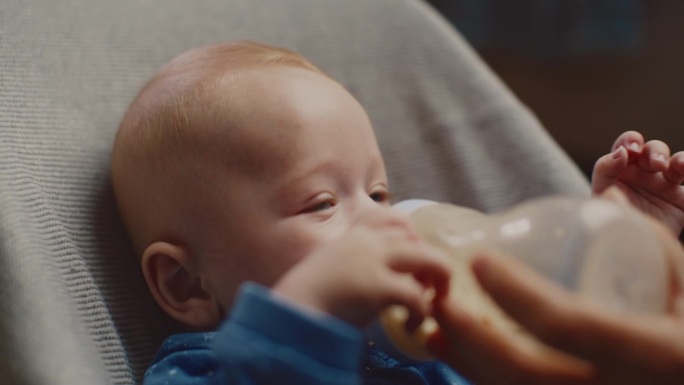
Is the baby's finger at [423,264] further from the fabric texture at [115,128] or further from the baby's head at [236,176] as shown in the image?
the fabric texture at [115,128]

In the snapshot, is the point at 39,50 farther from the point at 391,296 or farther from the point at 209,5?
the point at 391,296

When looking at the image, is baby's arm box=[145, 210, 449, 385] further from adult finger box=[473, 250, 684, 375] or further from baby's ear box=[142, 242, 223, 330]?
baby's ear box=[142, 242, 223, 330]

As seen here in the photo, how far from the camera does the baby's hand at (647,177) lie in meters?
0.90

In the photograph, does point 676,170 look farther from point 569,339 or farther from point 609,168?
point 569,339

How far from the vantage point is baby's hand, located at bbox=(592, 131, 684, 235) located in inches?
35.3

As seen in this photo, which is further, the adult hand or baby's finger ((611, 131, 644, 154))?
baby's finger ((611, 131, 644, 154))

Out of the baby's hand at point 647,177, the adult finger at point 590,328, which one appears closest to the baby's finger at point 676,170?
the baby's hand at point 647,177

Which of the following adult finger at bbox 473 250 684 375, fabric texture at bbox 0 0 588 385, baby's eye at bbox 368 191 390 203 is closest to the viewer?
adult finger at bbox 473 250 684 375

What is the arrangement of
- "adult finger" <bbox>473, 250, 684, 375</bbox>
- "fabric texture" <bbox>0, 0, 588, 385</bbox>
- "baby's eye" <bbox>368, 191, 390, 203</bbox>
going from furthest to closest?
"baby's eye" <bbox>368, 191, 390, 203</bbox> < "fabric texture" <bbox>0, 0, 588, 385</bbox> < "adult finger" <bbox>473, 250, 684, 375</bbox>

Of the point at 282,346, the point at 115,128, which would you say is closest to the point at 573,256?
the point at 282,346

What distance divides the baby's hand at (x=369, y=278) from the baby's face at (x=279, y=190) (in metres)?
0.14

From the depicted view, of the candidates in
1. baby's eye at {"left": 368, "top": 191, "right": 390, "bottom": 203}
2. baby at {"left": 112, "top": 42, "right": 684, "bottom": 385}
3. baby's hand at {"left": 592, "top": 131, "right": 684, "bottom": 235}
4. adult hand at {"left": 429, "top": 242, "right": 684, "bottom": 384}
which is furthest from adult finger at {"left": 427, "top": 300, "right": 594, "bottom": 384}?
baby's hand at {"left": 592, "top": 131, "right": 684, "bottom": 235}

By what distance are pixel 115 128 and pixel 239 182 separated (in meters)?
0.21

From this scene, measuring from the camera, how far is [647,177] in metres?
0.91
